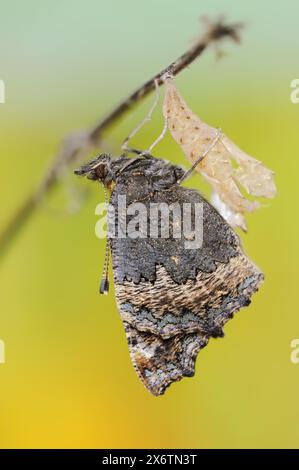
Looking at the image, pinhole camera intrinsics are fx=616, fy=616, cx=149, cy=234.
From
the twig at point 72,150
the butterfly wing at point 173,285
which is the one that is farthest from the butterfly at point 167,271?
the twig at point 72,150

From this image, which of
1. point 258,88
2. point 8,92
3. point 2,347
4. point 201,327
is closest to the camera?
point 201,327

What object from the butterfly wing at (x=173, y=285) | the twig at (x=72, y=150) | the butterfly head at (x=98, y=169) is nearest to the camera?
the twig at (x=72, y=150)

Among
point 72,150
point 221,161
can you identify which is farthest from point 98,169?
point 221,161

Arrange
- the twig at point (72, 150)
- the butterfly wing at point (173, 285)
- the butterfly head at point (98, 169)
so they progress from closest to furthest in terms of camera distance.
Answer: the twig at point (72, 150) → the butterfly wing at point (173, 285) → the butterfly head at point (98, 169)

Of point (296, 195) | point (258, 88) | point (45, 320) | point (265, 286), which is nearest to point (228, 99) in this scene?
point (258, 88)

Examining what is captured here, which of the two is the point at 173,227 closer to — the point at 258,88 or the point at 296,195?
the point at 296,195

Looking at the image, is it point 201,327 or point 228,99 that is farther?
point 228,99

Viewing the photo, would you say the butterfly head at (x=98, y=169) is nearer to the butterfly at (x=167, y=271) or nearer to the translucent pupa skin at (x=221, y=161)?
the butterfly at (x=167, y=271)
